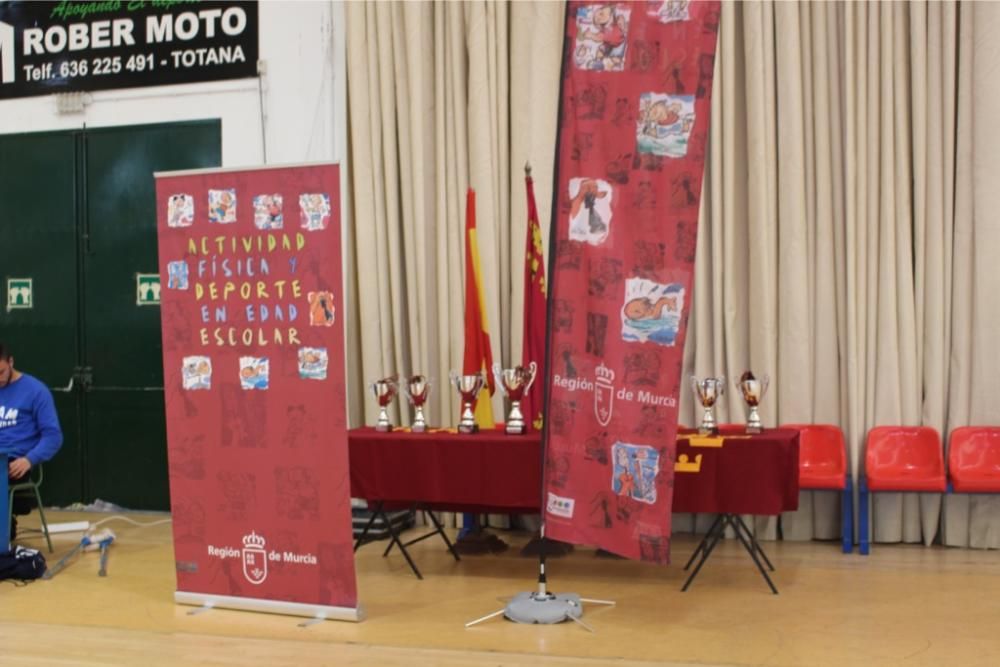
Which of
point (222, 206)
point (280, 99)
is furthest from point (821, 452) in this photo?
point (280, 99)

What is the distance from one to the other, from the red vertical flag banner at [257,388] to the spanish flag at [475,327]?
5.64 ft

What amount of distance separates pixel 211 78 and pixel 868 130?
4.51 metres

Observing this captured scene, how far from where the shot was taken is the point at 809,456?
646cm

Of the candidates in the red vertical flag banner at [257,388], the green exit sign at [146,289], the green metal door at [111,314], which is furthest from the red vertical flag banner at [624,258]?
the green exit sign at [146,289]

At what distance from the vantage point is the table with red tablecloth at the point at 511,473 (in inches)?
210

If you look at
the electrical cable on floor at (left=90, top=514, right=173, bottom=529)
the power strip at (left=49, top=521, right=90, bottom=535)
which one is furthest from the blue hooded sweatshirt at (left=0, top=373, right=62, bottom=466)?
the electrical cable on floor at (left=90, top=514, right=173, bottom=529)

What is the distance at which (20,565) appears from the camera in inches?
228

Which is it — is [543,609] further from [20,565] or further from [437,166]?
[437,166]

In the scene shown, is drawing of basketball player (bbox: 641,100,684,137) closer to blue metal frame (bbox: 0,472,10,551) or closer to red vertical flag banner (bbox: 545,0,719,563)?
red vertical flag banner (bbox: 545,0,719,563)

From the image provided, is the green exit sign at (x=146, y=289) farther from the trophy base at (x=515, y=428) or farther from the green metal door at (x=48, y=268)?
the trophy base at (x=515, y=428)

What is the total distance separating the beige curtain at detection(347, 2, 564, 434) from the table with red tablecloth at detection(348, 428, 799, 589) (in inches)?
51.2

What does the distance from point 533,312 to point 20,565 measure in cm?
303

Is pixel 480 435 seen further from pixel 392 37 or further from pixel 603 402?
pixel 392 37

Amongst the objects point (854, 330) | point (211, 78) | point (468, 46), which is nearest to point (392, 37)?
point (468, 46)
